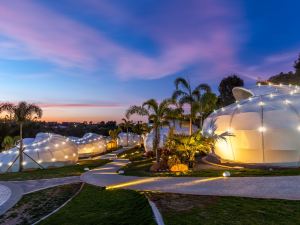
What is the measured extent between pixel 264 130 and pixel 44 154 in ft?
69.6

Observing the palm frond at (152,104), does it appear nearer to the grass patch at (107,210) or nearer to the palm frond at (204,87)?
the palm frond at (204,87)

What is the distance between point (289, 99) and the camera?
19.3 metres

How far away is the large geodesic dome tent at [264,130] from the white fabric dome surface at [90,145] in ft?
117

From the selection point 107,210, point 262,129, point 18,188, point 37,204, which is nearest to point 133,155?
point 18,188

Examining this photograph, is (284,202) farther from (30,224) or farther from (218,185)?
(30,224)

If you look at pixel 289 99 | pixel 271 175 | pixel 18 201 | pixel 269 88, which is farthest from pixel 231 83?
pixel 18 201

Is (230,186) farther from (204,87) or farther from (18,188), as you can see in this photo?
(204,87)

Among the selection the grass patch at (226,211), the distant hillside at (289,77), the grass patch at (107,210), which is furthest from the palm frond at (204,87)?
the distant hillside at (289,77)

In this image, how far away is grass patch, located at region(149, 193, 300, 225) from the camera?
27.1ft

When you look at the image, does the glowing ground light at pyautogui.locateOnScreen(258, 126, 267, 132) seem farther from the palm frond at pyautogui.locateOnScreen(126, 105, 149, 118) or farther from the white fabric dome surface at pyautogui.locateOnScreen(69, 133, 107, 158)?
the white fabric dome surface at pyautogui.locateOnScreen(69, 133, 107, 158)

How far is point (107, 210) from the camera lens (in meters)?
11.2

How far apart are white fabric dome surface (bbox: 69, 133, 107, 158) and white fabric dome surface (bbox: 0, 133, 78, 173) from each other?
17692 mm

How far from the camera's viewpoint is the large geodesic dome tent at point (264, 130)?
17703 mm

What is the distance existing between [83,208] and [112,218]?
230 cm
